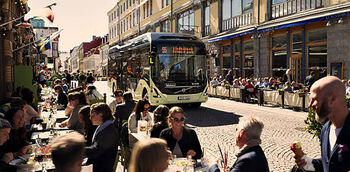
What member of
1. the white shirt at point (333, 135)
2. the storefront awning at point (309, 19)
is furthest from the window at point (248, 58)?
the white shirt at point (333, 135)

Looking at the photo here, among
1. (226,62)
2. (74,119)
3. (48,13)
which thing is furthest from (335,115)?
(226,62)

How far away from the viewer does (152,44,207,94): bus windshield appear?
13500mm

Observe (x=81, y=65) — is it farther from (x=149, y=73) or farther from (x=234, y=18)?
(x=149, y=73)

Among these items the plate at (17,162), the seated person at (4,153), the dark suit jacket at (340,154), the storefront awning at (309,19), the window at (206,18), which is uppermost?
the window at (206,18)

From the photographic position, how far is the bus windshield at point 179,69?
44.3 ft

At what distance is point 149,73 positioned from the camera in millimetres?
13648

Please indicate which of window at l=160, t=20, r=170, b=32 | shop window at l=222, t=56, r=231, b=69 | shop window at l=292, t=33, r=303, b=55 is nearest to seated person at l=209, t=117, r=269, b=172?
shop window at l=292, t=33, r=303, b=55

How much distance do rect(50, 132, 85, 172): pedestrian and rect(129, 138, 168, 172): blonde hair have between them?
497 mm

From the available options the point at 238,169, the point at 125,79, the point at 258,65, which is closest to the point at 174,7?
the point at 258,65

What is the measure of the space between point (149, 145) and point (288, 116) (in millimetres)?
11261

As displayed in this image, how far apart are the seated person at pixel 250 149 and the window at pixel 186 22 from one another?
27958 mm

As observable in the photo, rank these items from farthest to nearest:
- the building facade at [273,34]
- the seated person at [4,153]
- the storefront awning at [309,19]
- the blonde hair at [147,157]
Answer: the building facade at [273,34] → the storefront awning at [309,19] → the seated person at [4,153] → the blonde hair at [147,157]

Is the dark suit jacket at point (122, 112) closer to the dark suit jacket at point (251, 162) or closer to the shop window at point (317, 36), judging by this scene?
the dark suit jacket at point (251, 162)

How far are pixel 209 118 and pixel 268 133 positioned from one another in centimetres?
309
